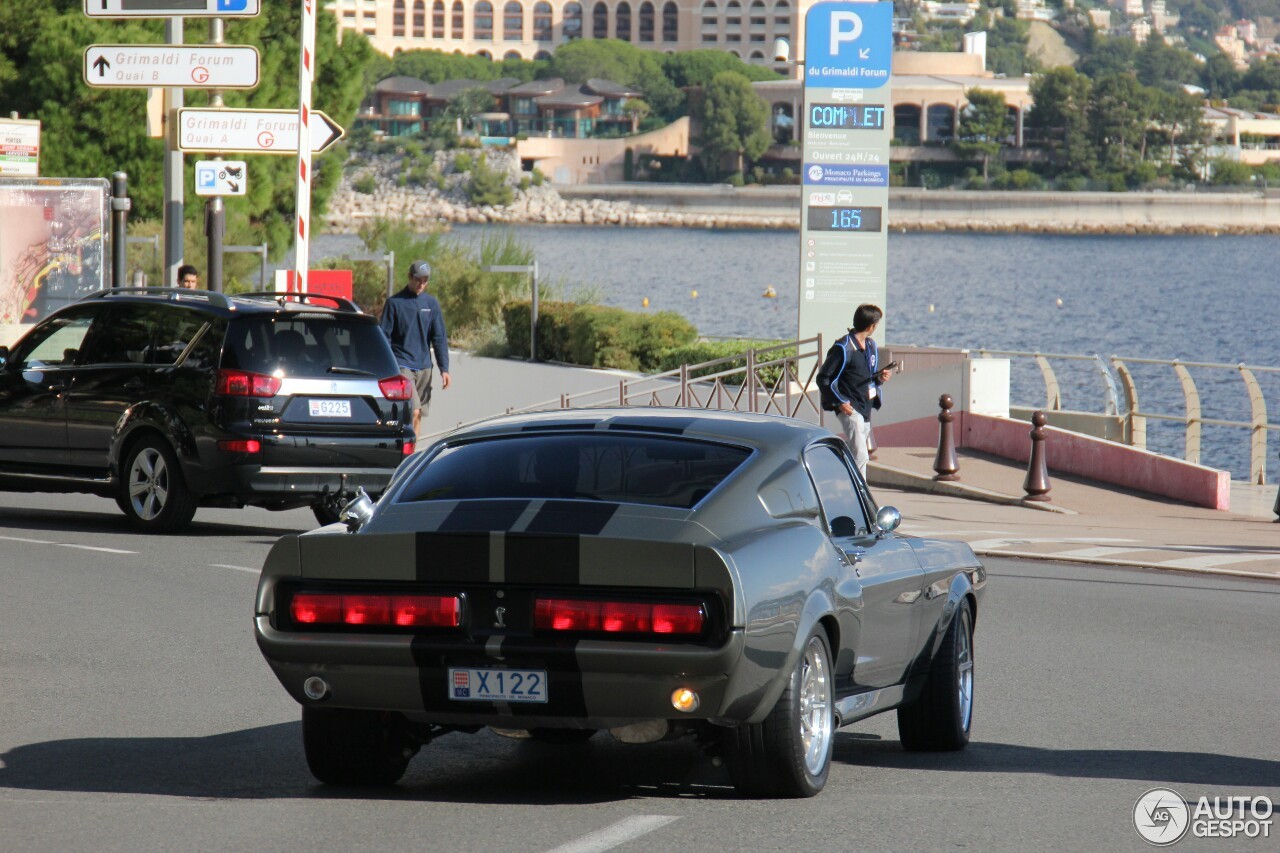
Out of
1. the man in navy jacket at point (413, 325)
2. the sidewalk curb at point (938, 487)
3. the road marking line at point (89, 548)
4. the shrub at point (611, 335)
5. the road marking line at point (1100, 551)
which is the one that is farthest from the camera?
the shrub at point (611, 335)

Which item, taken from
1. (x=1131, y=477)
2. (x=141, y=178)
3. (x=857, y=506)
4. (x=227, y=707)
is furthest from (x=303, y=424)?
(x=141, y=178)

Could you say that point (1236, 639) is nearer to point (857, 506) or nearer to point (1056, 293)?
point (857, 506)

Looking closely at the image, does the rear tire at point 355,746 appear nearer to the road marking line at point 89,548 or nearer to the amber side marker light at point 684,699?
the amber side marker light at point 684,699

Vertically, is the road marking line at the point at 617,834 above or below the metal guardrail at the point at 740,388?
above

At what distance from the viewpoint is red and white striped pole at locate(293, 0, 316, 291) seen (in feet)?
69.0

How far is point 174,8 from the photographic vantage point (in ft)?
69.9

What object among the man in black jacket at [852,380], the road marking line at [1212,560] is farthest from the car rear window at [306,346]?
the road marking line at [1212,560]

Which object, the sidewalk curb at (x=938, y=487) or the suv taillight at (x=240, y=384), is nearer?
the suv taillight at (x=240, y=384)

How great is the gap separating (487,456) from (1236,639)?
6158mm

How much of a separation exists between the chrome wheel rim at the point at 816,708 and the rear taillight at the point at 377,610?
1.27 m

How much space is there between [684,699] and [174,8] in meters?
17.0

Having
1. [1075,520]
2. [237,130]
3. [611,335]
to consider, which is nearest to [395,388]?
[237,130]

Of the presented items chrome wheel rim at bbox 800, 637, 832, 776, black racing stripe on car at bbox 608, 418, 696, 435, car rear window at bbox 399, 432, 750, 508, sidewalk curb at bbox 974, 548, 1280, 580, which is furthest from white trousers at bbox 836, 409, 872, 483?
chrome wheel rim at bbox 800, 637, 832, 776

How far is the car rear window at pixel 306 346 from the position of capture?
14.6 metres
